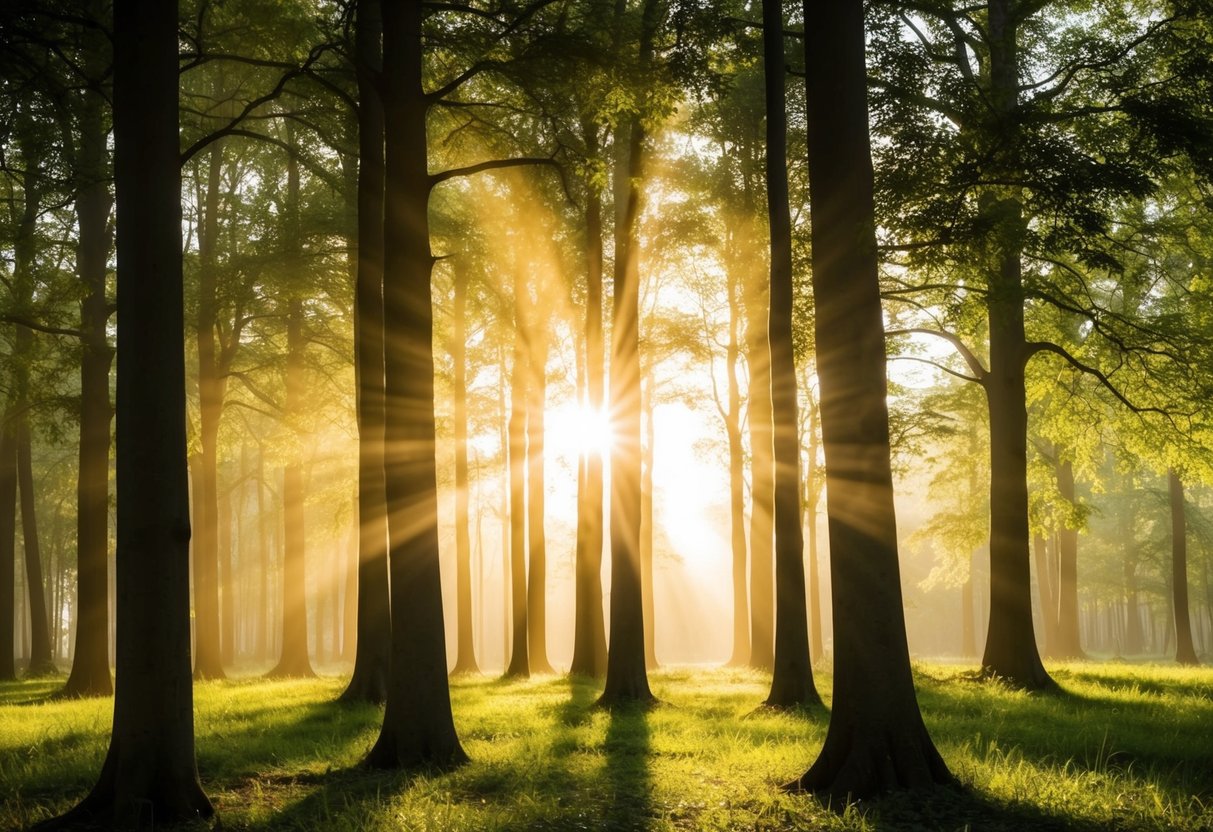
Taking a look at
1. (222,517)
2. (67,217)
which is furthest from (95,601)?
(222,517)

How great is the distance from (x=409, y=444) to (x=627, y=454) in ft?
20.5

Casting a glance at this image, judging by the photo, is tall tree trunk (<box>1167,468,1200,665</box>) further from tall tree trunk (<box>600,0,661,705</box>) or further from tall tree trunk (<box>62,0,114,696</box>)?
tall tree trunk (<box>62,0,114,696</box>)

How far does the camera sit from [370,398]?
43.9 ft

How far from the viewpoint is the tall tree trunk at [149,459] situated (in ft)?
22.3

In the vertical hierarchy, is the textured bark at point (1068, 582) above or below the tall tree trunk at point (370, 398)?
below

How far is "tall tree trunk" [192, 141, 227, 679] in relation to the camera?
64.7ft

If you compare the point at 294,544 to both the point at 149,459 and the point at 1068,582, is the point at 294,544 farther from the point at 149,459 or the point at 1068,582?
the point at 1068,582

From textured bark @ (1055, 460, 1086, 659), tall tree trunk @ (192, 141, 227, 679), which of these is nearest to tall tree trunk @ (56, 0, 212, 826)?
tall tree trunk @ (192, 141, 227, 679)

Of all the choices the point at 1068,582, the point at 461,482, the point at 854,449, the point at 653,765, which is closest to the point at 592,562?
the point at 461,482

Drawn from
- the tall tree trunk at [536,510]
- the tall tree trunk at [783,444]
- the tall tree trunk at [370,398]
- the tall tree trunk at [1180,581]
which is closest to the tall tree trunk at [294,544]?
the tall tree trunk at [536,510]

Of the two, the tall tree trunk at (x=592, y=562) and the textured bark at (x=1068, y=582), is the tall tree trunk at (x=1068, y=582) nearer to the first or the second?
the textured bark at (x=1068, y=582)

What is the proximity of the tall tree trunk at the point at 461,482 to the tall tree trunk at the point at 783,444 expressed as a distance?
9.21 meters

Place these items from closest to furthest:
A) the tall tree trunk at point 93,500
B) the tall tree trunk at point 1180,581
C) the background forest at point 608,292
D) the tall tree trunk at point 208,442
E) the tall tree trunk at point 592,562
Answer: the background forest at point 608,292 → the tall tree trunk at point 93,500 → the tall tree trunk at point 592,562 → the tall tree trunk at point 208,442 → the tall tree trunk at point 1180,581

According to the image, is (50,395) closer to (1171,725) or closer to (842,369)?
(842,369)
